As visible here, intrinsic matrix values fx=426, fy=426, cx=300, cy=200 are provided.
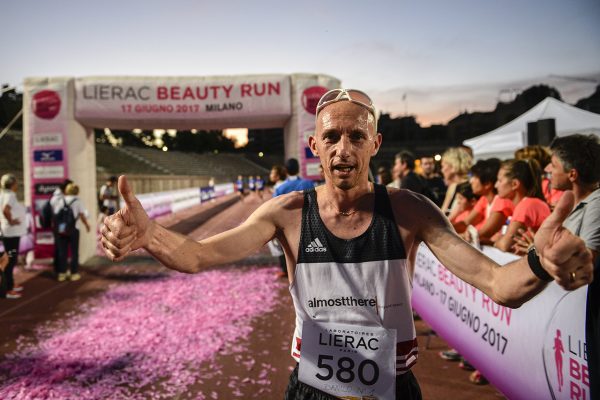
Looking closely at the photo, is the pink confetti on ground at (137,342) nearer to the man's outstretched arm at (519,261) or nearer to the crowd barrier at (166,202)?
the man's outstretched arm at (519,261)

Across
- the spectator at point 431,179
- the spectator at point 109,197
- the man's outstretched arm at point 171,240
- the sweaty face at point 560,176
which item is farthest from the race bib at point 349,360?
the spectator at point 109,197

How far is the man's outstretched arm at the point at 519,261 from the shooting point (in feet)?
4.02

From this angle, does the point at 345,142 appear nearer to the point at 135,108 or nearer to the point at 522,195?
the point at 522,195

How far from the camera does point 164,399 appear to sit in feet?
12.3

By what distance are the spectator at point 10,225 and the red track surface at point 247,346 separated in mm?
362

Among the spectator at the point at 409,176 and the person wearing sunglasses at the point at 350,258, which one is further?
the spectator at the point at 409,176

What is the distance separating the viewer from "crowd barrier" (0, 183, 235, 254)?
9.84 meters

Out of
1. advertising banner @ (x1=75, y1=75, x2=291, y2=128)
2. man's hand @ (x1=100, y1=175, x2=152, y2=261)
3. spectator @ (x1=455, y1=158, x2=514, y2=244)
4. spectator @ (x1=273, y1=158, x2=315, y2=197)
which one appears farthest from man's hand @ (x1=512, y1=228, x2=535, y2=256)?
advertising banner @ (x1=75, y1=75, x2=291, y2=128)

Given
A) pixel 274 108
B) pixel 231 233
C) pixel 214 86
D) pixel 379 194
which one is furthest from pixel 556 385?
pixel 214 86

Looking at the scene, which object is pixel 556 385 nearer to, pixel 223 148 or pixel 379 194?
pixel 379 194

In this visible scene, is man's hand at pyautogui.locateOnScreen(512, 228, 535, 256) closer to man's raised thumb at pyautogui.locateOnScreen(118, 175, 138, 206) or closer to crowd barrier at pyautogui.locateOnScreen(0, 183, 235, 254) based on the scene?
man's raised thumb at pyautogui.locateOnScreen(118, 175, 138, 206)

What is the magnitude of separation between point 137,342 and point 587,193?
4813 millimetres

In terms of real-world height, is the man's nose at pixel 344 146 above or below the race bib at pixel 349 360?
above

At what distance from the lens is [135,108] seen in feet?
30.4
